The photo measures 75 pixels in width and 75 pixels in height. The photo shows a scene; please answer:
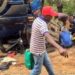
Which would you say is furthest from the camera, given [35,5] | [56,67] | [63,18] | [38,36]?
[63,18]

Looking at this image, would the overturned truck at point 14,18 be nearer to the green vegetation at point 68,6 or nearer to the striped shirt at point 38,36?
the striped shirt at point 38,36

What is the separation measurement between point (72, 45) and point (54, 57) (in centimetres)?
134

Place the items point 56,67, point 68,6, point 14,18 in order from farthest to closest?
point 68,6
point 14,18
point 56,67

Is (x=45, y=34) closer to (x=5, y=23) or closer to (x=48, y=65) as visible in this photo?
(x=48, y=65)

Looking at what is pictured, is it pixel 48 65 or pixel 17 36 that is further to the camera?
pixel 17 36

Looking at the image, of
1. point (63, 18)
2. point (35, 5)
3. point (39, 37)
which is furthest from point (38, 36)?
point (63, 18)

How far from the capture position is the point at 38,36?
5805 mm

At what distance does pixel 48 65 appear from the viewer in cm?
615

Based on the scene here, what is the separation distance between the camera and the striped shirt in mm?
5695

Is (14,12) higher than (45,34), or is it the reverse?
(45,34)

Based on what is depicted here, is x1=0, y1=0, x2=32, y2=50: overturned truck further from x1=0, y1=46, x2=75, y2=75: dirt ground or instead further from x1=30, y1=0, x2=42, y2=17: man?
x1=0, y1=46, x2=75, y2=75: dirt ground

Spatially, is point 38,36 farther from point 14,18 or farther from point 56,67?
point 14,18

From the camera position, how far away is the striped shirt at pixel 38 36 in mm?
5695

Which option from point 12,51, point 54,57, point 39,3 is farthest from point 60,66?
point 39,3
